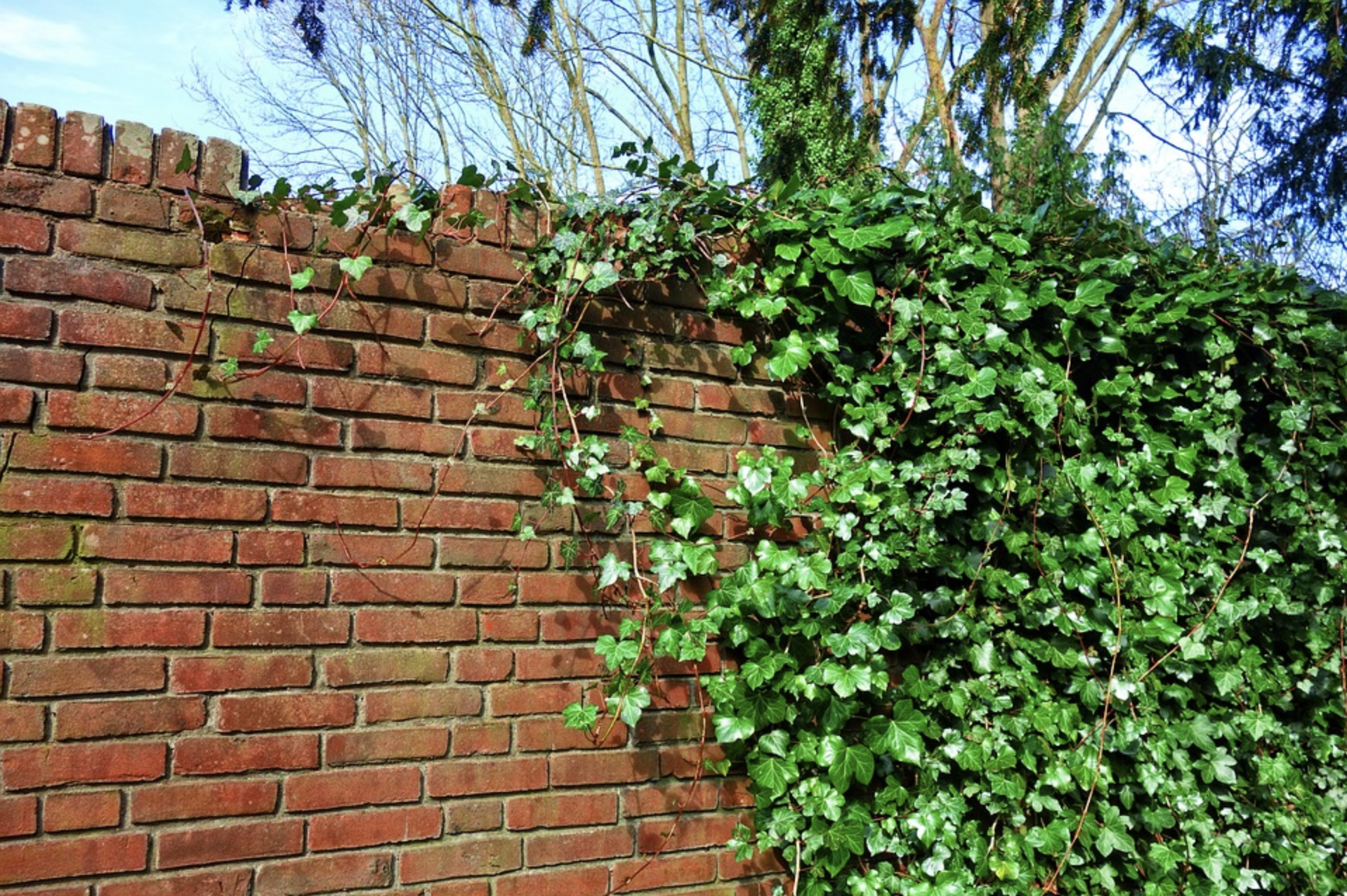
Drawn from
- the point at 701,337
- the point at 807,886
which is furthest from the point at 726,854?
the point at 701,337

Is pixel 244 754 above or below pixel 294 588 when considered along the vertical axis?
below

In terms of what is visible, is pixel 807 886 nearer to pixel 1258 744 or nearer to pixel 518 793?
pixel 518 793

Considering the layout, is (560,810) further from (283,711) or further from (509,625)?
(283,711)

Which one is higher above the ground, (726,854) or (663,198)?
(663,198)

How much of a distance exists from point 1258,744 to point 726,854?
1.68 m

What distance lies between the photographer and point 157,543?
2.06m

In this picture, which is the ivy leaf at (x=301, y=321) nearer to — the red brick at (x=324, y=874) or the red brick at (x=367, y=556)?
the red brick at (x=367, y=556)

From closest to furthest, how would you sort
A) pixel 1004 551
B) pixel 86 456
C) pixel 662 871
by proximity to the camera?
pixel 86 456, pixel 662 871, pixel 1004 551

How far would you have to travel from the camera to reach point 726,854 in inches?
101

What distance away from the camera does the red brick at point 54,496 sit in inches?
77.4

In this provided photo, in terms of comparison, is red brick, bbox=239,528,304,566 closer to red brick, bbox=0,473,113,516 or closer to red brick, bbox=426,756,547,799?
red brick, bbox=0,473,113,516

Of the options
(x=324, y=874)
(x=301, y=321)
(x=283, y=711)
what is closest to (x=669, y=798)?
(x=324, y=874)

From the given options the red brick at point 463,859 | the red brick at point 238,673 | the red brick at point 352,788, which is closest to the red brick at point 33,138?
the red brick at point 238,673

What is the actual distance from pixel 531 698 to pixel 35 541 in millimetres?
1092
